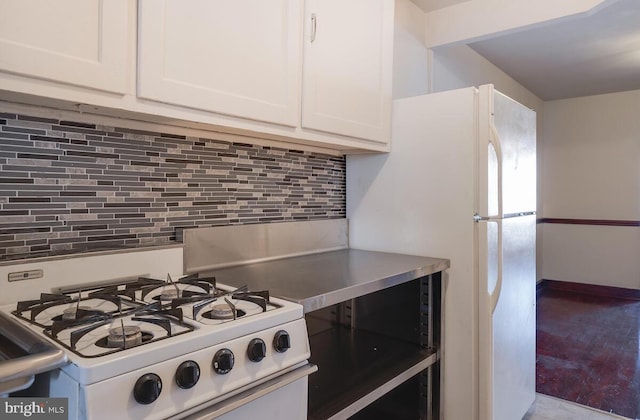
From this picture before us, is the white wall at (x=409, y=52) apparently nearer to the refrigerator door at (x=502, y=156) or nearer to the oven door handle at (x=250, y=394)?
the refrigerator door at (x=502, y=156)

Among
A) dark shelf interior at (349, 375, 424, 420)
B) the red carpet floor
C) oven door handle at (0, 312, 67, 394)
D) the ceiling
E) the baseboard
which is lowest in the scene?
the red carpet floor

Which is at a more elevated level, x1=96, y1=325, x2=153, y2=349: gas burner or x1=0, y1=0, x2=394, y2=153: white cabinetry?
x1=0, y1=0, x2=394, y2=153: white cabinetry

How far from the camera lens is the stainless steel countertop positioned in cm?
121

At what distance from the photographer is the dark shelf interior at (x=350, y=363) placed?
4.36 feet

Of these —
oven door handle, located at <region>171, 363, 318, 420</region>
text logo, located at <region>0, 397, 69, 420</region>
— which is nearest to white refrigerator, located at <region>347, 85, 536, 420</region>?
oven door handle, located at <region>171, 363, 318, 420</region>

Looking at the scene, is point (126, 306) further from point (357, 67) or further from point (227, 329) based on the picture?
point (357, 67)

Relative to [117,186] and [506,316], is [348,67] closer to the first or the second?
[117,186]

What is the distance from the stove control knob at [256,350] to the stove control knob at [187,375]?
136mm

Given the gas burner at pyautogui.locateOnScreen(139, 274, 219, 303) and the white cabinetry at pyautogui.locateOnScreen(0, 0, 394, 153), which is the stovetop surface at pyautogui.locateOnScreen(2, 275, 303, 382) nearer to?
the gas burner at pyautogui.locateOnScreen(139, 274, 219, 303)

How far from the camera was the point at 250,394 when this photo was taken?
880mm

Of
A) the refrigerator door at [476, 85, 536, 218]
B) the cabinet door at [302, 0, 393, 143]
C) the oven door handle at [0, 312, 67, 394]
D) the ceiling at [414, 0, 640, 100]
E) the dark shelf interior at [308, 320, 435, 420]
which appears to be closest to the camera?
the oven door handle at [0, 312, 67, 394]

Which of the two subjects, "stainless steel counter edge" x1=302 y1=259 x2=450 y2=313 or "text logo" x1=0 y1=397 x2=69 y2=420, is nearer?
"text logo" x1=0 y1=397 x2=69 y2=420

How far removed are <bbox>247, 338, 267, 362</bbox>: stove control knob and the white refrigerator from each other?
3.48 feet

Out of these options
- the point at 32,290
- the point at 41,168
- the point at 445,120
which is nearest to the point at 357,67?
the point at 445,120
